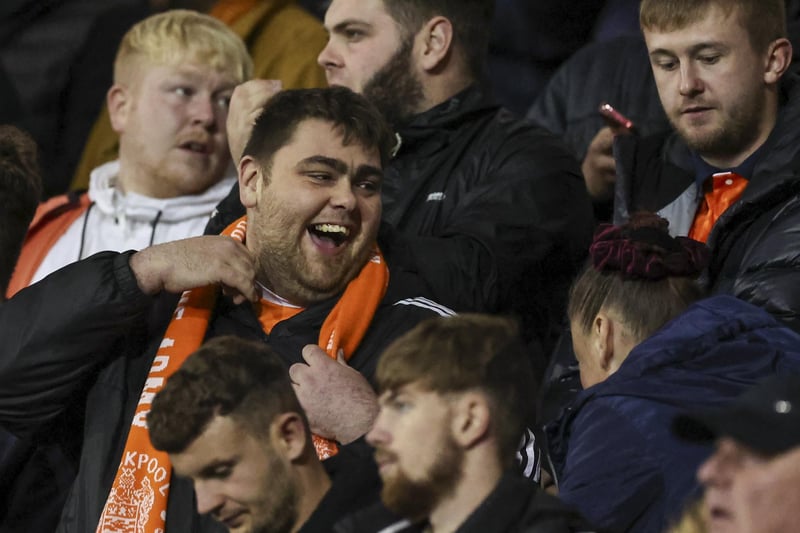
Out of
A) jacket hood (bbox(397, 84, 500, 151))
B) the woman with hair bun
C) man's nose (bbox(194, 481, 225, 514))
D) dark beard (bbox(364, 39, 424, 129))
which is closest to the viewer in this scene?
man's nose (bbox(194, 481, 225, 514))

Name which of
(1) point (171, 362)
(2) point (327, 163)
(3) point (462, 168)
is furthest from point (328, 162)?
(3) point (462, 168)

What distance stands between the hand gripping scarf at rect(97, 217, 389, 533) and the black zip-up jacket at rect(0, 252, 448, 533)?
0.17 ft

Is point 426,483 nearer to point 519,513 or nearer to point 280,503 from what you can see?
point 519,513

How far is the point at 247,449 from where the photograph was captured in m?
2.93

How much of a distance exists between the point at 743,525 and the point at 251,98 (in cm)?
236

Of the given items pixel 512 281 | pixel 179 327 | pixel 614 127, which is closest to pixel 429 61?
pixel 614 127

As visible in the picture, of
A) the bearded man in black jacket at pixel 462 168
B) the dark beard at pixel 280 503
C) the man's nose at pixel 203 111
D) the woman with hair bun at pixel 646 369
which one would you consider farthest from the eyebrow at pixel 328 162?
the man's nose at pixel 203 111

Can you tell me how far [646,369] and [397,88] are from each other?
194 cm

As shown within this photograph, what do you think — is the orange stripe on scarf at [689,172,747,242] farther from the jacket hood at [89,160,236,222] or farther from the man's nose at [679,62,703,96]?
the jacket hood at [89,160,236,222]

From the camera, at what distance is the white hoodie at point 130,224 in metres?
5.13

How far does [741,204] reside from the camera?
4152mm

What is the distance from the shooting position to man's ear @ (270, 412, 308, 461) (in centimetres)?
296

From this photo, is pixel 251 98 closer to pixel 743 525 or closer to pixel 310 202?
pixel 310 202

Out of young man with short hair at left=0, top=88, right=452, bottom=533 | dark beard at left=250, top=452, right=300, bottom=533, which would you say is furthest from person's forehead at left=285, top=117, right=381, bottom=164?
dark beard at left=250, top=452, right=300, bottom=533
